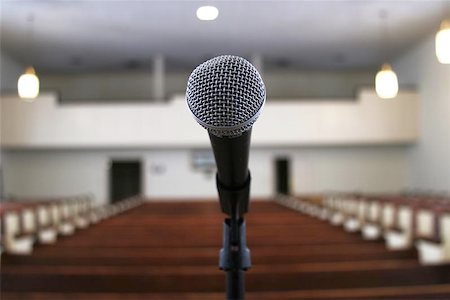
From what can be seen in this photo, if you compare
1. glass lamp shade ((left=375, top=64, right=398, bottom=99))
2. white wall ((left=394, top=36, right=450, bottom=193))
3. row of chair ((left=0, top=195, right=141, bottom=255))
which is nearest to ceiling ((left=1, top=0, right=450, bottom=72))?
white wall ((left=394, top=36, right=450, bottom=193))

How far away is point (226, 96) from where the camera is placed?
0.75m

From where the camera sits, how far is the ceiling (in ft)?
32.1

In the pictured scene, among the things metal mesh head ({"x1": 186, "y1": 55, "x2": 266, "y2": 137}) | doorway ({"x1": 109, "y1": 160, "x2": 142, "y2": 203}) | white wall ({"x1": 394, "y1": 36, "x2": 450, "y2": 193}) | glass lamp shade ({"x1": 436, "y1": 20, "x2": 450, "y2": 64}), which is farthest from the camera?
doorway ({"x1": 109, "y1": 160, "x2": 142, "y2": 203})

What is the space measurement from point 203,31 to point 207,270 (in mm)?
8689

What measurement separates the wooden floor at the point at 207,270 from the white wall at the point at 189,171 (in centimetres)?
915

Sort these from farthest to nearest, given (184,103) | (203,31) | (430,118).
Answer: (430,118) → (184,103) → (203,31)

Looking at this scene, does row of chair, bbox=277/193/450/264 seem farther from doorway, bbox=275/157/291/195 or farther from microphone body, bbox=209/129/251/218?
doorway, bbox=275/157/291/195

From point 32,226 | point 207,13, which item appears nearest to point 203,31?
point 207,13

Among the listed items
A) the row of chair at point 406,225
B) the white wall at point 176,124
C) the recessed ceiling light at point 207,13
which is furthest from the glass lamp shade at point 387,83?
the white wall at point 176,124

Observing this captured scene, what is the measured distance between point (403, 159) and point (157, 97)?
7274 mm

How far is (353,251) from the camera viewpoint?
4.02m

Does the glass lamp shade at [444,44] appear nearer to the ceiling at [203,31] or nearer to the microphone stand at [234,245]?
the ceiling at [203,31]

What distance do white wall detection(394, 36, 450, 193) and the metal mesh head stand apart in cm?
1195

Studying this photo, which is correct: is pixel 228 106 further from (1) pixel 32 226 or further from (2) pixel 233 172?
(1) pixel 32 226
